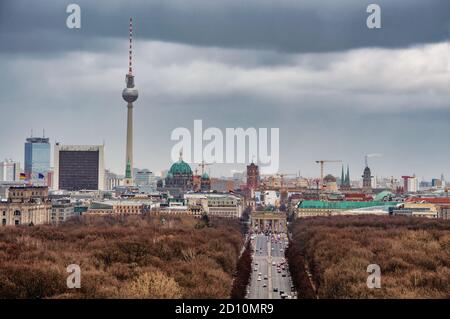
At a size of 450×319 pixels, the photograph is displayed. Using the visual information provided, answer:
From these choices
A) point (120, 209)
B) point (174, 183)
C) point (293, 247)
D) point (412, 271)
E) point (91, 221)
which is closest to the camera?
point (412, 271)

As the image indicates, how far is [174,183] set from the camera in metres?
175

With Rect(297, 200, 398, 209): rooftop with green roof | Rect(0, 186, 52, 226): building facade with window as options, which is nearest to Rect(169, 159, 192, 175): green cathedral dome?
Rect(297, 200, 398, 209): rooftop with green roof

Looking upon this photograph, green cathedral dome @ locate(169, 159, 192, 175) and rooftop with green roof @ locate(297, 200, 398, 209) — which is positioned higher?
green cathedral dome @ locate(169, 159, 192, 175)

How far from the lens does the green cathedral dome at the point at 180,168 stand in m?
175

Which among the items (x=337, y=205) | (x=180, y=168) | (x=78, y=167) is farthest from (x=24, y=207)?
(x=78, y=167)

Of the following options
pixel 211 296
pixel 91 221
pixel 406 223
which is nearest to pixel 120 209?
pixel 91 221

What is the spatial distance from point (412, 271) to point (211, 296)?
10.4 metres

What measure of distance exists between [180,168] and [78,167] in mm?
22850

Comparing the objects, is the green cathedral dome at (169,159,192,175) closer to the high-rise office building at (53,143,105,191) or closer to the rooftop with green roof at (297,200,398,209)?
the high-rise office building at (53,143,105,191)

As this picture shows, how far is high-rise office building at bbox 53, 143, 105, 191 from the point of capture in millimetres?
181875

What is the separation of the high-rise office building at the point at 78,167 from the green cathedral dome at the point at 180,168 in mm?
14705

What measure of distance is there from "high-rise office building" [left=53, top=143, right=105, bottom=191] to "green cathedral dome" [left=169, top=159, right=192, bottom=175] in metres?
14.7

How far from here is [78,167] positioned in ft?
611
